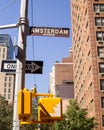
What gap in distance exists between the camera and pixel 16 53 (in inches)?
306

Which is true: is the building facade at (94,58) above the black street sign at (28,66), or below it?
above

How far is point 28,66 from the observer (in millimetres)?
8508

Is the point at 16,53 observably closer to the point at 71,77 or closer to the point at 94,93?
the point at 94,93

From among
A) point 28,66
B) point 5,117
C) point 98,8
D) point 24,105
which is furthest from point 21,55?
point 98,8

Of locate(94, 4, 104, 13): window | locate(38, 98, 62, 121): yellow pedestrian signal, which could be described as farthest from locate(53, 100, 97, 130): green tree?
locate(38, 98, 62, 121): yellow pedestrian signal

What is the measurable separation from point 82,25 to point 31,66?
67.8 m

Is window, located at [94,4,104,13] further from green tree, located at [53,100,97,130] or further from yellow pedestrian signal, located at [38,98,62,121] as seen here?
yellow pedestrian signal, located at [38,98,62,121]

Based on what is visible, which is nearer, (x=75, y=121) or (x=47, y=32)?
(x=47, y=32)

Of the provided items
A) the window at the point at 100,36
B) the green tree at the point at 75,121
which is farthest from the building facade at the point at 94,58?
the green tree at the point at 75,121

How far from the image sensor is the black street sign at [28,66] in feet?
27.8

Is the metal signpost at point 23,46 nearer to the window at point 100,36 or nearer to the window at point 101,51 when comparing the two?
the window at point 101,51

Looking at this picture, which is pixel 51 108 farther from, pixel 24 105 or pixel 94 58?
pixel 94 58

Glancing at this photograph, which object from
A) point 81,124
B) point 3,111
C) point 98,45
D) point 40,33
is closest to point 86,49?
point 98,45

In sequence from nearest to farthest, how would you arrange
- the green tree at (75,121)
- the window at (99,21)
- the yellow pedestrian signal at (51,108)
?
1. the yellow pedestrian signal at (51,108)
2. the green tree at (75,121)
3. the window at (99,21)
